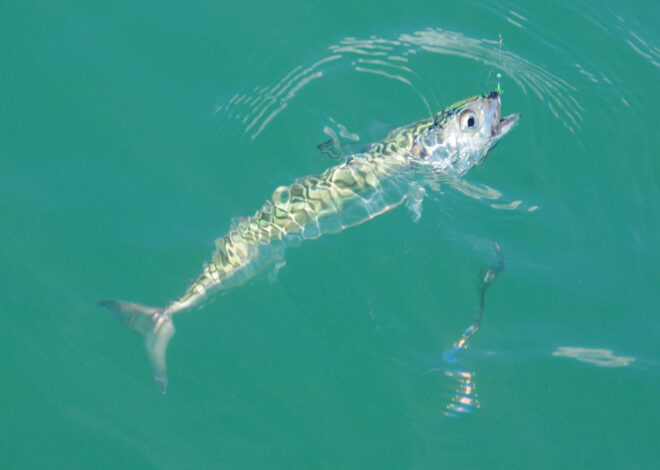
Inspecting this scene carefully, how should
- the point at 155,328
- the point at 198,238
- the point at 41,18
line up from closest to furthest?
1. the point at 155,328
2. the point at 198,238
3. the point at 41,18

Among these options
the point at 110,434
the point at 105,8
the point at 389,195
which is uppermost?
the point at 105,8

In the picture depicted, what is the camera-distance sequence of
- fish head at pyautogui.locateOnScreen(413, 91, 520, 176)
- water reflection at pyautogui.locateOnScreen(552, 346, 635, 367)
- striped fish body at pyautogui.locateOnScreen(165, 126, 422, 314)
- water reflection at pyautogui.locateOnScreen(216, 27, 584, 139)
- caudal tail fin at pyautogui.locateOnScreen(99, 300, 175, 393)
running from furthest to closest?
water reflection at pyautogui.locateOnScreen(216, 27, 584, 139) → water reflection at pyautogui.locateOnScreen(552, 346, 635, 367) → striped fish body at pyautogui.locateOnScreen(165, 126, 422, 314) → fish head at pyautogui.locateOnScreen(413, 91, 520, 176) → caudal tail fin at pyautogui.locateOnScreen(99, 300, 175, 393)

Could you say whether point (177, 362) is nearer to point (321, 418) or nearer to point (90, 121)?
point (321, 418)

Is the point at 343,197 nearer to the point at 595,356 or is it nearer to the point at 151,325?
the point at 151,325

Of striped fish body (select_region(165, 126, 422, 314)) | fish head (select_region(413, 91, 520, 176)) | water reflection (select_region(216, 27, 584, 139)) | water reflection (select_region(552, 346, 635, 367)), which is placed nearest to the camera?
fish head (select_region(413, 91, 520, 176))

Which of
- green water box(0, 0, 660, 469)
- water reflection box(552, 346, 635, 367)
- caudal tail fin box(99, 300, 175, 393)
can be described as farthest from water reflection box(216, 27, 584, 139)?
water reflection box(552, 346, 635, 367)

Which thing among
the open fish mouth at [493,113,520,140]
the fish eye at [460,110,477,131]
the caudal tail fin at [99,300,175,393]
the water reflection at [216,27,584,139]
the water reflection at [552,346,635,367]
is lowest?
the caudal tail fin at [99,300,175,393]

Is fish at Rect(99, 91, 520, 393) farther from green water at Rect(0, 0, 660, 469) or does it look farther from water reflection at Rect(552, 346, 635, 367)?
water reflection at Rect(552, 346, 635, 367)

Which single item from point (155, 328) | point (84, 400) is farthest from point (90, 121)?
point (84, 400)

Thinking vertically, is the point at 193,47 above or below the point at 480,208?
above
